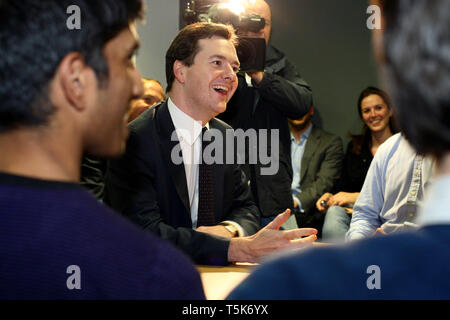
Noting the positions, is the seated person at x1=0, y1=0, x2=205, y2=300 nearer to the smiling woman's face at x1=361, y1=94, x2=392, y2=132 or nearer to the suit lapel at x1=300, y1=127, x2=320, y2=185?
the suit lapel at x1=300, y1=127, x2=320, y2=185

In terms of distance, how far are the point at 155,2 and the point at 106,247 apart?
313 cm

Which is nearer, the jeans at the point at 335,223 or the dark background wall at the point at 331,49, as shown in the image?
the jeans at the point at 335,223

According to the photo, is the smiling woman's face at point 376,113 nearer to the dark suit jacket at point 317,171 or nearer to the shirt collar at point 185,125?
the dark suit jacket at point 317,171

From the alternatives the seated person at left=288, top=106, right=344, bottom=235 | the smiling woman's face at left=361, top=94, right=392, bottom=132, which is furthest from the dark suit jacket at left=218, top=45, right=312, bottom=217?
the smiling woman's face at left=361, top=94, right=392, bottom=132

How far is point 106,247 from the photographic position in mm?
675

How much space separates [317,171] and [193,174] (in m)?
1.96

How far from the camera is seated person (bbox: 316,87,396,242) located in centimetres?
357

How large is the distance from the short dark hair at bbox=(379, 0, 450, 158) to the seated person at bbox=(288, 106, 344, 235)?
10.1ft

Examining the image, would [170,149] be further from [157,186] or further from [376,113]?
[376,113]

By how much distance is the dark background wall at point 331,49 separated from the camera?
14.3 feet

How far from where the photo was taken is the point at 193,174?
200 centimetres

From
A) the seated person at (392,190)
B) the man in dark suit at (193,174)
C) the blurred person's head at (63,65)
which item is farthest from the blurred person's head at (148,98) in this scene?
the blurred person's head at (63,65)

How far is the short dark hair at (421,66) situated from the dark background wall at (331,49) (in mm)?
3955
